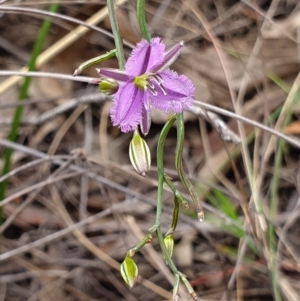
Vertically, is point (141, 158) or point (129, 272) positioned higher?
point (141, 158)

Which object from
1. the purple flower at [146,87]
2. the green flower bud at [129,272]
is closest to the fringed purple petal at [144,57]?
the purple flower at [146,87]

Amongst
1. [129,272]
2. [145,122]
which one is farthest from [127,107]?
[129,272]

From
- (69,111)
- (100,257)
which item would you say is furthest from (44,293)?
(69,111)

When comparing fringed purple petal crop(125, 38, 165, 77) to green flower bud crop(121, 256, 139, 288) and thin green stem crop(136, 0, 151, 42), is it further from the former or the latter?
green flower bud crop(121, 256, 139, 288)

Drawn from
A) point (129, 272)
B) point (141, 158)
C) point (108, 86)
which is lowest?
point (129, 272)

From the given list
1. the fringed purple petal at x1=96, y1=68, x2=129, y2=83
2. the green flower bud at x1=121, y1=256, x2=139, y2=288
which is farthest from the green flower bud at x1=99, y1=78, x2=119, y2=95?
the green flower bud at x1=121, y1=256, x2=139, y2=288

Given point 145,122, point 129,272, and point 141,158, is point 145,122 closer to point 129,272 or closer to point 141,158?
point 141,158

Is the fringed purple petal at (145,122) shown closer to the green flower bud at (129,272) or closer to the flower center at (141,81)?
the flower center at (141,81)
